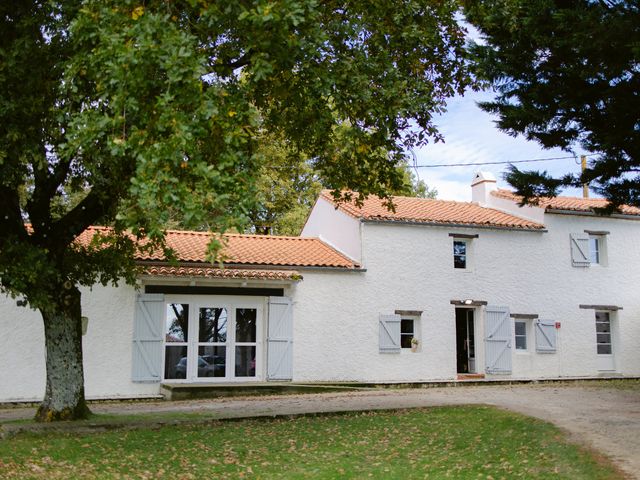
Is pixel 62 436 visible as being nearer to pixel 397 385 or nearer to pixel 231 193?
pixel 231 193

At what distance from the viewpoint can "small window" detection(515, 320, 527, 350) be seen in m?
20.8

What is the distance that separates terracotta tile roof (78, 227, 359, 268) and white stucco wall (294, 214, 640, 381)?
66cm

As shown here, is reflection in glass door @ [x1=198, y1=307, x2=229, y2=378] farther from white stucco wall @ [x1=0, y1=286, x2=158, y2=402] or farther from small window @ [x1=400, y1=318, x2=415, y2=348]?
small window @ [x1=400, y1=318, x2=415, y2=348]

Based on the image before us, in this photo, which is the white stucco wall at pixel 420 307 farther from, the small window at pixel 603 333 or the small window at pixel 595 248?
the small window at pixel 595 248

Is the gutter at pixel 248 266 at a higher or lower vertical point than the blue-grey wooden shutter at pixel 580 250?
lower

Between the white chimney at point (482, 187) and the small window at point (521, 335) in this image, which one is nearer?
the small window at point (521, 335)

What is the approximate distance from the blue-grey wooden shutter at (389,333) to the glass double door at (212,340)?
3.51 meters

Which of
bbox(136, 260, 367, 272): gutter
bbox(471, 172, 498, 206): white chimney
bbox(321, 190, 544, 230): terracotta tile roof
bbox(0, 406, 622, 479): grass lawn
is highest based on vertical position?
bbox(471, 172, 498, 206): white chimney

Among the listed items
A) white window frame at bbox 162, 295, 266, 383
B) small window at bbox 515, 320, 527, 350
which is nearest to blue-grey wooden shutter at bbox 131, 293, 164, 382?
white window frame at bbox 162, 295, 266, 383

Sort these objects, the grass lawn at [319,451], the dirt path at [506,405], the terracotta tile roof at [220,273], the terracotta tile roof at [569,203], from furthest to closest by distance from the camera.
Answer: the terracotta tile roof at [569,203] → the terracotta tile roof at [220,273] → the dirt path at [506,405] → the grass lawn at [319,451]

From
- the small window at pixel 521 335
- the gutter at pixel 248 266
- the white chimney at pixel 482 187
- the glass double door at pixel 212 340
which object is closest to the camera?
the gutter at pixel 248 266

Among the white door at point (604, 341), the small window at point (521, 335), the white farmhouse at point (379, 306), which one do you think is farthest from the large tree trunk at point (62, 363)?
the white door at point (604, 341)

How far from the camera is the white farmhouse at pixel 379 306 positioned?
16750mm

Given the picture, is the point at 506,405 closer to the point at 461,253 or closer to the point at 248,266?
the point at 248,266
